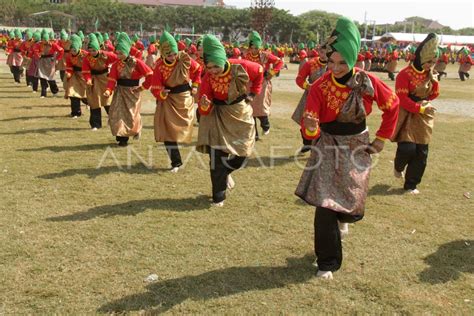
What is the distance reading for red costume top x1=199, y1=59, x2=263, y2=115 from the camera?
5621mm

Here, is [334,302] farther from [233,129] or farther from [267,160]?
[267,160]

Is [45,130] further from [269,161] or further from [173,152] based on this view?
[269,161]

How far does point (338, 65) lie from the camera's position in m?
3.81

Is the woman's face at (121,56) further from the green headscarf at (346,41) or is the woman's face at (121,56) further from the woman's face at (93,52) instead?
the green headscarf at (346,41)

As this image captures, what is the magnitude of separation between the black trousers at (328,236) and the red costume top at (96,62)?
709 centimetres

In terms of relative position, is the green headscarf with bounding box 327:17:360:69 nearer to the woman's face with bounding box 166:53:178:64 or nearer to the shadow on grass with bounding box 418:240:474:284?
the shadow on grass with bounding box 418:240:474:284

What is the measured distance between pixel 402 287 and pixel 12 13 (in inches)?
3601

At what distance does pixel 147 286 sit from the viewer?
160 inches

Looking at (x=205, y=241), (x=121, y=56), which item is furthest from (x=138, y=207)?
(x=121, y=56)

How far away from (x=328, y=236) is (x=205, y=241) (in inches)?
58.0

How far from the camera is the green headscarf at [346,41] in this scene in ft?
12.3

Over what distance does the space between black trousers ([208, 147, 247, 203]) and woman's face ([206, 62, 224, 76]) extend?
967 mm

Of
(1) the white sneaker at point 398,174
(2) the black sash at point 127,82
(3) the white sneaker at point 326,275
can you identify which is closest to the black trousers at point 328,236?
(3) the white sneaker at point 326,275

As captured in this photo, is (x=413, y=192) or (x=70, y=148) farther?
(x=70, y=148)
